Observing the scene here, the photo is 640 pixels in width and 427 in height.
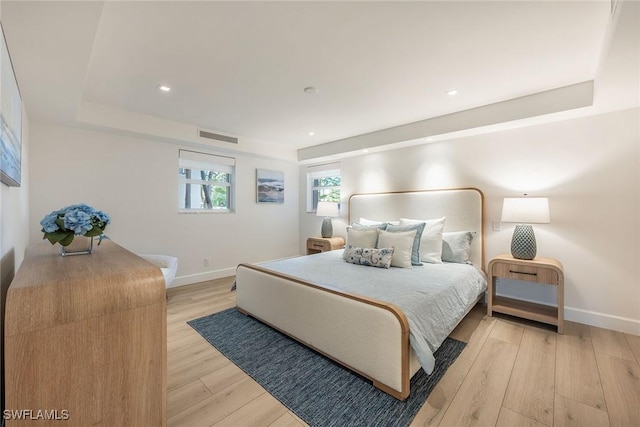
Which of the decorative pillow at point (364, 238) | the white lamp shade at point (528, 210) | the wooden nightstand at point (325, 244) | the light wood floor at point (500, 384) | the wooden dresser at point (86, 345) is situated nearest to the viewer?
the wooden dresser at point (86, 345)

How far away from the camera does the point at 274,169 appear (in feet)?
16.9

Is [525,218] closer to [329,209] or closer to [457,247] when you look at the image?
[457,247]

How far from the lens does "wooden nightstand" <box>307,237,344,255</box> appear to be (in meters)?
4.56

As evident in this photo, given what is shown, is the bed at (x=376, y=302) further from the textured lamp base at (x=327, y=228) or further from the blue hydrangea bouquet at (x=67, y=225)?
the blue hydrangea bouquet at (x=67, y=225)

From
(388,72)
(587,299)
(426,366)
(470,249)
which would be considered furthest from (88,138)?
(587,299)

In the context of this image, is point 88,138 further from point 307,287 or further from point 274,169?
point 307,287

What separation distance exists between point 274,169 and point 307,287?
11.1 ft

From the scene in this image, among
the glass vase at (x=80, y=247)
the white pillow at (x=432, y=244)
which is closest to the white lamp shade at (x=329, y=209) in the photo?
the white pillow at (x=432, y=244)

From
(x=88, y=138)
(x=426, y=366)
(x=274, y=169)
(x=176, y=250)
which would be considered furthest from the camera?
(x=274, y=169)

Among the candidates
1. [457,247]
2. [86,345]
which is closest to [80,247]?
[86,345]

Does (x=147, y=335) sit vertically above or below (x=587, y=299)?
above

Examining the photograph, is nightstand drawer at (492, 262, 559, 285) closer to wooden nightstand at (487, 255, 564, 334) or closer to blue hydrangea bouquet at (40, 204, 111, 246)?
wooden nightstand at (487, 255, 564, 334)

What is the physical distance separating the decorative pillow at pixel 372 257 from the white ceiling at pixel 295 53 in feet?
5.41

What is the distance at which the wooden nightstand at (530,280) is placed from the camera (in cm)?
249
